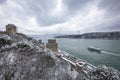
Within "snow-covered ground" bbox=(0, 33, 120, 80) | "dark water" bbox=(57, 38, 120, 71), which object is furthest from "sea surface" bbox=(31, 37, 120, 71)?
"snow-covered ground" bbox=(0, 33, 120, 80)

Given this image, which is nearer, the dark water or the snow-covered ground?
the snow-covered ground

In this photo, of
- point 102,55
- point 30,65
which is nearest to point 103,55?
point 102,55

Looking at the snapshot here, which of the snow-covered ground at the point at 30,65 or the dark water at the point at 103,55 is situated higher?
the snow-covered ground at the point at 30,65

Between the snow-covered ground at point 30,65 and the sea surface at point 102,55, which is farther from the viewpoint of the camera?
the sea surface at point 102,55

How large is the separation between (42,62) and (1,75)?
9.15 ft

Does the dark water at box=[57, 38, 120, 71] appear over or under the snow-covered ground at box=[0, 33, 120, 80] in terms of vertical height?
under

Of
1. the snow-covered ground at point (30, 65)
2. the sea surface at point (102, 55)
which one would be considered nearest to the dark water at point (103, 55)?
the sea surface at point (102, 55)

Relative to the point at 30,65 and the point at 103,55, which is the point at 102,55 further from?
the point at 30,65

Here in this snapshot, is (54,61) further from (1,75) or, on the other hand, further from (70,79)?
(1,75)

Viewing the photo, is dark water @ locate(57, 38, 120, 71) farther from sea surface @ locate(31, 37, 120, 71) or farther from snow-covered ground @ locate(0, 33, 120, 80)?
snow-covered ground @ locate(0, 33, 120, 80)

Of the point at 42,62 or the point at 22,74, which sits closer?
the point at 22,74

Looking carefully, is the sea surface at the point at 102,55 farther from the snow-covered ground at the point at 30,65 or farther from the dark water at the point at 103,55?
the snow-covered ground at the point at 30,65

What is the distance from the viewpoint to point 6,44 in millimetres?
7578

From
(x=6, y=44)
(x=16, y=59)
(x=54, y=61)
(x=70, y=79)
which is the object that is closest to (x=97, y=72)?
(x=70, y=79)
